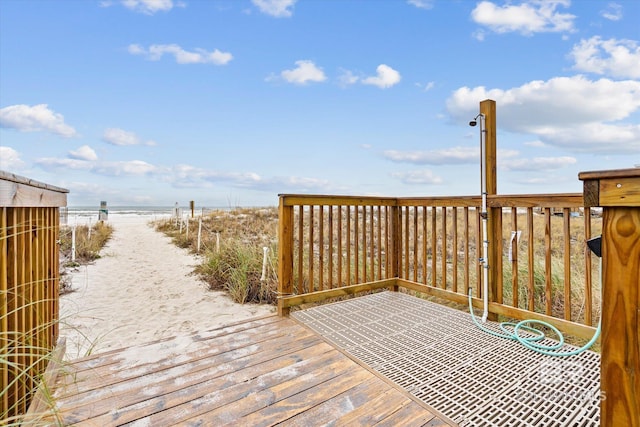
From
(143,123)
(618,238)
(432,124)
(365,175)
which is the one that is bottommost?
(618,238)

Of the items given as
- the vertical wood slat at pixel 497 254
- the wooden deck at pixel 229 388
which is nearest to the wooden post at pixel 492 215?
the vertical wood slat at pixel 497 254

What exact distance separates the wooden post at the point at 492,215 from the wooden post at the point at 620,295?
2.11 metres

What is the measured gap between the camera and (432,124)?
5.83 meters

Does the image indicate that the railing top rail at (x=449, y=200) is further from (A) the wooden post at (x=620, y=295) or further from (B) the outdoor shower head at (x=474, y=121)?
(A) the wooden post at (x=620, y=295)

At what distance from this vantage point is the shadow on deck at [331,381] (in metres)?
1.53

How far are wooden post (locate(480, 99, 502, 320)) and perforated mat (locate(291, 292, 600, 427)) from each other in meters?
0.37

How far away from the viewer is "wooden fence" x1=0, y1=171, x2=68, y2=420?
3.94ft

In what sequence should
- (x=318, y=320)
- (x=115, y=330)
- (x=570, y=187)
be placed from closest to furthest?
(x=570, y=187), (x=318, y=320), (x=115, y=330)

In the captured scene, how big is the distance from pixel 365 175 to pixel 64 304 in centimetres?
586

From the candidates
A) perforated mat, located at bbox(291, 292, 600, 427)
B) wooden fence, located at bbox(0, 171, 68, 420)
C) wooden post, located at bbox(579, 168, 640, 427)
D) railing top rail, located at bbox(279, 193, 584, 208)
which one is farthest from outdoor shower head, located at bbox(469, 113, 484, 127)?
wooden fence, located at bbox(0, 171, 68, 420)

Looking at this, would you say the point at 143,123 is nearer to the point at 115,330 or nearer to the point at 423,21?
the point at 115,330

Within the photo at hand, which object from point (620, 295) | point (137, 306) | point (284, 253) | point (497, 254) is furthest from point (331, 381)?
point (137, 306)

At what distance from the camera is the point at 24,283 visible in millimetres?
1438

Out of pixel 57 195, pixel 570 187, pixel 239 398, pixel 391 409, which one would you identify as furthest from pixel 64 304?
pixel 570 187
